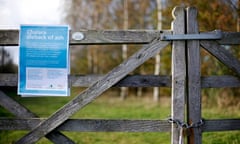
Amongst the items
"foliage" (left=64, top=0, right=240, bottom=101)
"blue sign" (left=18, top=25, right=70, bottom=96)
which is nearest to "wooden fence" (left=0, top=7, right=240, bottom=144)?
"blue sign" (left=18, top=25, right=70, bottom=96)

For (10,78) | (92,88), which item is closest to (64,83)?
(92,88)

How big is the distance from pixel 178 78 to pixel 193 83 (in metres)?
0.21

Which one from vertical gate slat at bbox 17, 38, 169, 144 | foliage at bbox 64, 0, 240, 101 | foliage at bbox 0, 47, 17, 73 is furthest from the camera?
foliage at bbox 0, 47, 17, 73

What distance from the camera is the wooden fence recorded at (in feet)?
13.5

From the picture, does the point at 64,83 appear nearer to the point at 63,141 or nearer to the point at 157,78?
the point at 63,141

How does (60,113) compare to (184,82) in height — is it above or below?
below

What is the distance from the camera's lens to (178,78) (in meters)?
4.14

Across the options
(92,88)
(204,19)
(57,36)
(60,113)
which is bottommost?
(60,113)

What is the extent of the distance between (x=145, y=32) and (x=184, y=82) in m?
0.83

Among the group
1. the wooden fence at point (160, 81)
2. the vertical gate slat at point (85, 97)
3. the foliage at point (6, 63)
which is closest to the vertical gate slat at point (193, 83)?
the wooden fence at point (160, 81)

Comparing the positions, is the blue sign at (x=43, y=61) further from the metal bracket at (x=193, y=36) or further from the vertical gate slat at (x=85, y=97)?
the metal bracket at (x=193, y=36)

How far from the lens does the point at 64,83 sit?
4.17 m

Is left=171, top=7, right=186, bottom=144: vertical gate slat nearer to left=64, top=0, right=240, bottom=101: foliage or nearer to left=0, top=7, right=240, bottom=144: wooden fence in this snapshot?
left=0, top=7, right=240, bottom=144: wooden fence

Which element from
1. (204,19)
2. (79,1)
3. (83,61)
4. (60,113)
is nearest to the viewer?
(60,113)
